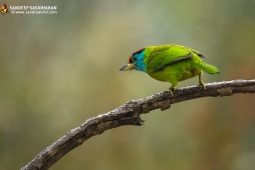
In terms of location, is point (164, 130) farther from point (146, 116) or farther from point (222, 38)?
point (222, 38)

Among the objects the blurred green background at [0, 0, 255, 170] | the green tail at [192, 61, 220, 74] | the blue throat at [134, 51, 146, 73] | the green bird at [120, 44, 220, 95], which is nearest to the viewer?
the green tail at [192, 61, 220, 74]

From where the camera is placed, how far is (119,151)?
12.0ft

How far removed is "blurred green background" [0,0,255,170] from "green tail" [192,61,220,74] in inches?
52.9

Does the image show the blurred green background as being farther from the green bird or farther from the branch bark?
the branch bark

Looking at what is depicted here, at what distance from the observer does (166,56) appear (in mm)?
2500

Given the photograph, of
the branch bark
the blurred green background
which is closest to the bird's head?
the branch bark

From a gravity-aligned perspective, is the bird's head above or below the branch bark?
above

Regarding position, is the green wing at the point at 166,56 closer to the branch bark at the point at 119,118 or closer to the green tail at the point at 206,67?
the green tail at the point at 206,67

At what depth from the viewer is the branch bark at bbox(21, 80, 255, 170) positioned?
7.38 ft

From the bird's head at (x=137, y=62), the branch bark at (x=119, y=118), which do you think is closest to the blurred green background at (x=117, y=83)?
the bird's head at (x=137, y=62)

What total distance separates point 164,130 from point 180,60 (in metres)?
1.44

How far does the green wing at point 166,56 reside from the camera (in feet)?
7.92

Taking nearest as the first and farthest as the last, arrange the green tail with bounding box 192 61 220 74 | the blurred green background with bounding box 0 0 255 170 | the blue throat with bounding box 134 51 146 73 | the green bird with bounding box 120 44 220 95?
the green tail with bounding box 192 61 220 74, the green bird with bounding box 120 44 220 95, the blue throat with bounding box 134 51 146 73, the blurred green background with bounding box 0 0 255 170

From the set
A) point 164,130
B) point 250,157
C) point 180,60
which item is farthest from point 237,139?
point 180,60
